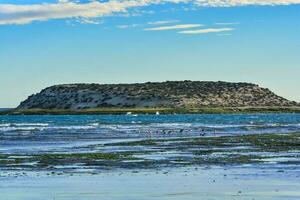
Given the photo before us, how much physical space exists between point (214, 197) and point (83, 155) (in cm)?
1983

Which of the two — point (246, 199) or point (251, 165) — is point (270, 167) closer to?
point (251, 165)

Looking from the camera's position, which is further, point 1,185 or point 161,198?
point 1,185

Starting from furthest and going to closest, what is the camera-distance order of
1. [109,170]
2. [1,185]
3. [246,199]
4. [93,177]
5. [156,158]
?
[156,158], [109,170], [93,177], [1,185], [246,199]

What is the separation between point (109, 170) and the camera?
3234 cm

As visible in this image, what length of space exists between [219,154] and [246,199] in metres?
19.1

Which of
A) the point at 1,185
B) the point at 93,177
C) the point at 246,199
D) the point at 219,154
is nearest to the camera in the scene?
the point at 246,199

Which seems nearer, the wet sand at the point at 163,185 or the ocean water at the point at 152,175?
the wet sand at the point at 163,185

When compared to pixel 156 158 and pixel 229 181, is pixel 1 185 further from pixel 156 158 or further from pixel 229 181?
pixel 156 158

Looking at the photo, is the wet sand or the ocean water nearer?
the wet sand

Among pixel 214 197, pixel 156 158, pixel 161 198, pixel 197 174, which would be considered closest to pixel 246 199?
pixel 214 197

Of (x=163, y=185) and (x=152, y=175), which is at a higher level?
(x=163, y=185)

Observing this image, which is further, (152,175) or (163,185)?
(152,175)

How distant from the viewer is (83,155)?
42062 mm

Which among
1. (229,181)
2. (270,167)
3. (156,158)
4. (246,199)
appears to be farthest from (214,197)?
(156,158)
